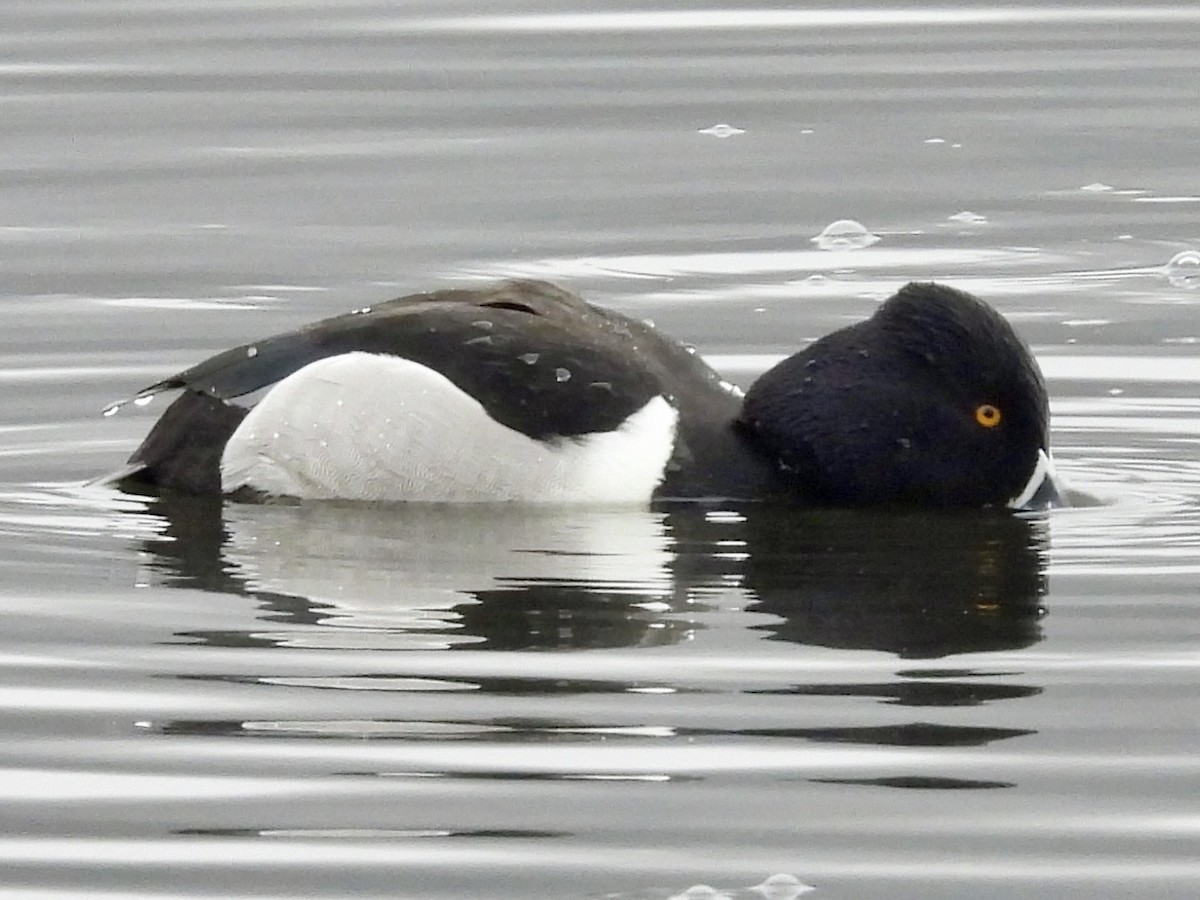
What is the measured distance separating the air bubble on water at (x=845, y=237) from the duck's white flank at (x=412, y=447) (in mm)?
3809

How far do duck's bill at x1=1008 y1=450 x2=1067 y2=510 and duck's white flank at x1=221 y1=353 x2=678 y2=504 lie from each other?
103 centimetres

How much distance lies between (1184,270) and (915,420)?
338 cm

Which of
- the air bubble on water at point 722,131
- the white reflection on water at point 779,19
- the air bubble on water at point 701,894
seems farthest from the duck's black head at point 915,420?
the white reflection on water at point 779,19

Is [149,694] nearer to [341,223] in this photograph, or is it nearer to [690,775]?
[690,775]

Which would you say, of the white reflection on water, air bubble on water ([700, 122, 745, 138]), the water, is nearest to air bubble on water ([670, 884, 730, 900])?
the water

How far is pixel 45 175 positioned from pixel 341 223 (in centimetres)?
170

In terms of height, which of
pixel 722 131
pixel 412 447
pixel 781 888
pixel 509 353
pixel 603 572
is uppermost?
pixel 722 131

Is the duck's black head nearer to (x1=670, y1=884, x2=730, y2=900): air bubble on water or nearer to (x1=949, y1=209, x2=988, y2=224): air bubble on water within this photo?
(x1=670, y1=884, x2=730, y2=900): air bubble on water

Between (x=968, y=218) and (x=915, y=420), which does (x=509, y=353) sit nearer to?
(x=915, y=420)

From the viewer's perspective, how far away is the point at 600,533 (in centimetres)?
827

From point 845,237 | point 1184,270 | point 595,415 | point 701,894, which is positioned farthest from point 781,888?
point 845,237

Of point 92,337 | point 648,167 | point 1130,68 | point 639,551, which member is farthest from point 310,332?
point 1130,68

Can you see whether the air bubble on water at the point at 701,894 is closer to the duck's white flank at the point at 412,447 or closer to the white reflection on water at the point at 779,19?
the duck's white flank at the point at 412,447

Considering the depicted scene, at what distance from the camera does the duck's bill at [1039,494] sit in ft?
28.7
